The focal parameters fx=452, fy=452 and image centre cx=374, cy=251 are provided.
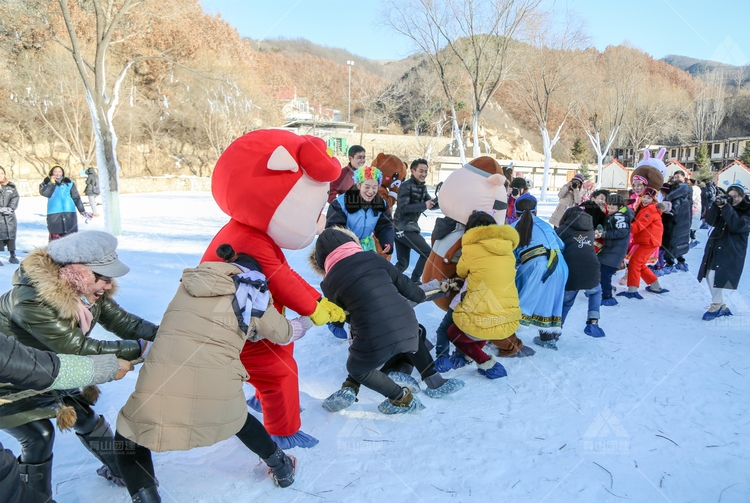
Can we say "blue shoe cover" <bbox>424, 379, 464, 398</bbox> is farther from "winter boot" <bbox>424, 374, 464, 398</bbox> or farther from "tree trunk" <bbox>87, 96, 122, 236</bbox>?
"tree trunk" <bbox>87, 96, 122, 236</bbox>

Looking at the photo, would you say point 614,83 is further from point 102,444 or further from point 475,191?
point 102,444

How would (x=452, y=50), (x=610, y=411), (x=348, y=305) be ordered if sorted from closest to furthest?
(x=348, y=305), (x=610, y=411), (x=452, y=50)

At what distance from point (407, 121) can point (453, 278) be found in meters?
53.1

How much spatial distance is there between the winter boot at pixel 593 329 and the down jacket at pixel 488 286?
5.54ft

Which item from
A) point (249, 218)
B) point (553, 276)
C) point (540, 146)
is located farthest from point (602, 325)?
point (540, 146)

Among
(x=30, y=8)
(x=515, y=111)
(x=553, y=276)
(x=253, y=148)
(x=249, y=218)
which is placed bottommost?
(x=553, y=276)

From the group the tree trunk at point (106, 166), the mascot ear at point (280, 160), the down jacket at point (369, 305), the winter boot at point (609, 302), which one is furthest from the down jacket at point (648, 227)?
the tree trunk at point (106, 166)

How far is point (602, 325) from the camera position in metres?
5.24

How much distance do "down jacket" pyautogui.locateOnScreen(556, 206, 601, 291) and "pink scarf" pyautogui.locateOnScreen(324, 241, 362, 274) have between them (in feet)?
8.82

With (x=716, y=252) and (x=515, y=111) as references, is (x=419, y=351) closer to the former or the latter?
(x=716, y=252)

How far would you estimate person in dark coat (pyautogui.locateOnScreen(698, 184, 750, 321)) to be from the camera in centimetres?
514

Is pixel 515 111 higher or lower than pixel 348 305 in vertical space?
higher

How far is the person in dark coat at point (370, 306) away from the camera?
9.77 feet

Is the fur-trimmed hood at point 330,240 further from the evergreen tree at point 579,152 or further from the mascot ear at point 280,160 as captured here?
the evergreen tree at point 579,152
